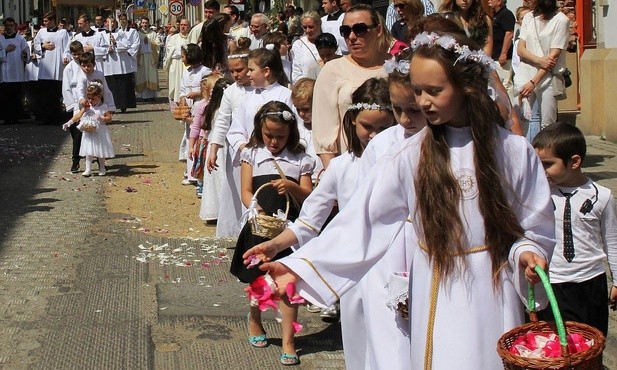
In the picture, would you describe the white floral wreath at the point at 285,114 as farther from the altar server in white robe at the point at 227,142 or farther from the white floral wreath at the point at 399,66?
the white floral wreath at the point at 399,66

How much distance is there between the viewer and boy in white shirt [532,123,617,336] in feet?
17.1

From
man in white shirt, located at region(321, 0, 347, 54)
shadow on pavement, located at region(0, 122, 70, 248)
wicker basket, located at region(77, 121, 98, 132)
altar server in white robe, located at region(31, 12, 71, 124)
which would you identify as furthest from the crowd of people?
altar server in white robe, located at region(31, 12, 71, 124)

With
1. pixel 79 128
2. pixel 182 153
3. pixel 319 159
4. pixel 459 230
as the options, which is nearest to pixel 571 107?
pixel 182 153

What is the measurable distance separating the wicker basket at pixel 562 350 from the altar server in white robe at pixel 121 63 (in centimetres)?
2068

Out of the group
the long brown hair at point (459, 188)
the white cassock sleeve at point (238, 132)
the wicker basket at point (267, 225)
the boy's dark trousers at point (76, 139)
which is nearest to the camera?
the long brown hair at point (459, 188)

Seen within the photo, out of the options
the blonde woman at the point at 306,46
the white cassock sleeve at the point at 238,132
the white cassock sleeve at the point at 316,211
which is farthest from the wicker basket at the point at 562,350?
the blonde woman at the point at 306,46

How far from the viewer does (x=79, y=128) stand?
14.3 meters

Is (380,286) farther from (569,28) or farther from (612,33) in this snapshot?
(612,33)

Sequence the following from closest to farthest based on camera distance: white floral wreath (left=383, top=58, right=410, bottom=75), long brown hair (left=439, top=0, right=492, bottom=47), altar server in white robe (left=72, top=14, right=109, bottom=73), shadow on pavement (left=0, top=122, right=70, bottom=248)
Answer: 1. white floral wreath (left=383, top=58, right=410, bottom=75)
2. long brown hair (left=439, top=0, right=492, bottom=47)
3. shadow on pavement (left=0, top=122, right=70, bottom=248)
4. altar server in white robe (left=72, top=14, right=109, bottom=73)

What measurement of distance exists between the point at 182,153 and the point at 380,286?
10503mm

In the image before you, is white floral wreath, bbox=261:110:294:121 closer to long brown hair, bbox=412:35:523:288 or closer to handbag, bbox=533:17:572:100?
long brown hair, bbox=412:35:523:288

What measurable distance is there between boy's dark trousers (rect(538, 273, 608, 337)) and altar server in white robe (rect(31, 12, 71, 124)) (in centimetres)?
1771

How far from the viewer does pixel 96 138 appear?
1430 centimetres

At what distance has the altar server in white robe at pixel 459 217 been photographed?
379 centimetres
